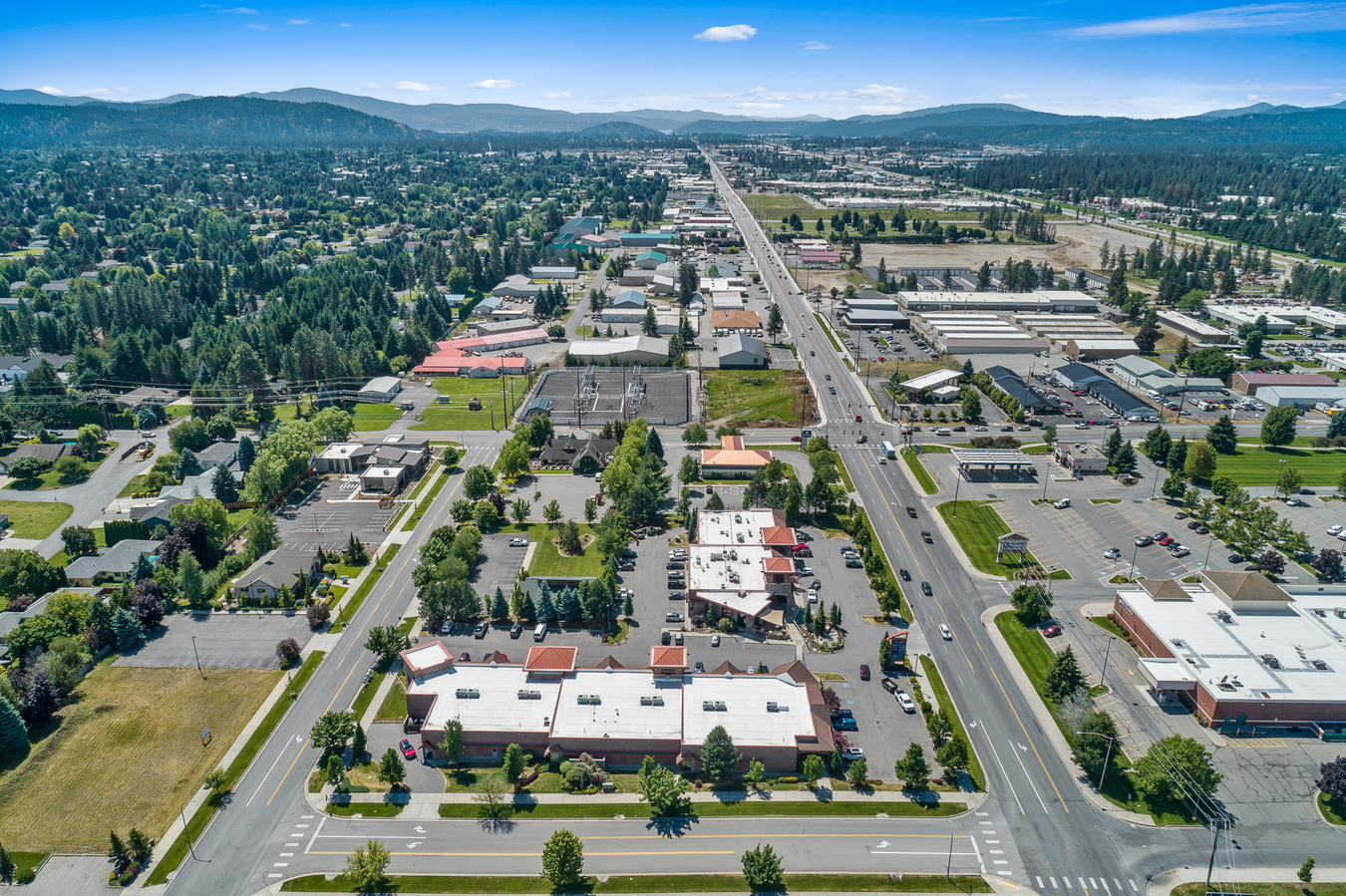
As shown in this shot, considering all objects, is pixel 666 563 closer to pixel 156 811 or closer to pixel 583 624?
pixel 583 624

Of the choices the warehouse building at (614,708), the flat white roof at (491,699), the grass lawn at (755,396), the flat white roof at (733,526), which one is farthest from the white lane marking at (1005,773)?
the grass lawn at (755,396)

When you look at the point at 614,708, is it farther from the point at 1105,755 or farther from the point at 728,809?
the point at 1105,755

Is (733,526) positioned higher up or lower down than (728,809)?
higher up

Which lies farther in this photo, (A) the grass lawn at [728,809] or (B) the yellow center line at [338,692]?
(B) the yellow center line at [338,692]

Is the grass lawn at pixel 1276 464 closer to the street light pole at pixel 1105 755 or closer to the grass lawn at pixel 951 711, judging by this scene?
the grass lawn at pixel 951 711

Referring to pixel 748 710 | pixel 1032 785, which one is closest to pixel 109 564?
pixel 748 710

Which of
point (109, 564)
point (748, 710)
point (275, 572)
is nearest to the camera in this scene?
point (748, 710)
